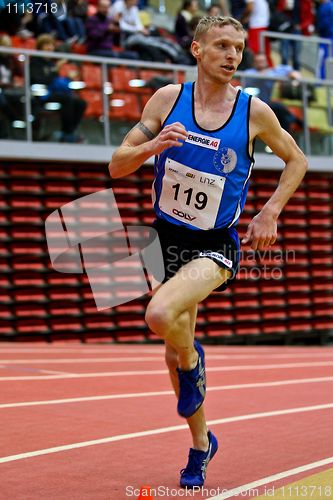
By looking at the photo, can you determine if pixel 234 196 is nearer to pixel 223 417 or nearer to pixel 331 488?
pixel 331 488

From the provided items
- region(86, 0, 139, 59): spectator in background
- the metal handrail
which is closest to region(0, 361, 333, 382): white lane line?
region(86, 0, 139, 59): spectator in background

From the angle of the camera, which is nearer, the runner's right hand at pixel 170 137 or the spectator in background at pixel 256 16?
the runner's right hand at pixel 170 137

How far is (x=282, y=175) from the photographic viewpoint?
4.90 metres

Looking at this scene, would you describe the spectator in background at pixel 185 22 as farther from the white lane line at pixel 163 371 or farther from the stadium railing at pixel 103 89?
the white lane line at pixel 163 371

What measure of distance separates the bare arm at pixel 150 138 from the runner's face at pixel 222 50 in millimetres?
256

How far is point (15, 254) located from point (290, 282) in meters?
5.93

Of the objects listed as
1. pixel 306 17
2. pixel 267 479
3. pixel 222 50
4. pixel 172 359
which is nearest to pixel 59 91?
pixel 306 17

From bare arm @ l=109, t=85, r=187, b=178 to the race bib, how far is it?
0.18 metres

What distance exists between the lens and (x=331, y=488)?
15.4 feet

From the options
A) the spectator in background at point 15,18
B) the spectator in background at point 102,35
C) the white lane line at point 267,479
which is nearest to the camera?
the white lane line at point 267,479

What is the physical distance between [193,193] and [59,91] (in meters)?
8.45


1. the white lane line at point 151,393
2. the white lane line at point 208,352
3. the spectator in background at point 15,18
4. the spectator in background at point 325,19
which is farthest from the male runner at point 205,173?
the spectator in background at point 325,19

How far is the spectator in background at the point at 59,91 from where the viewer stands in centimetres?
1282

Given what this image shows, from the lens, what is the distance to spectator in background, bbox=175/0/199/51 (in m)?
16.1
